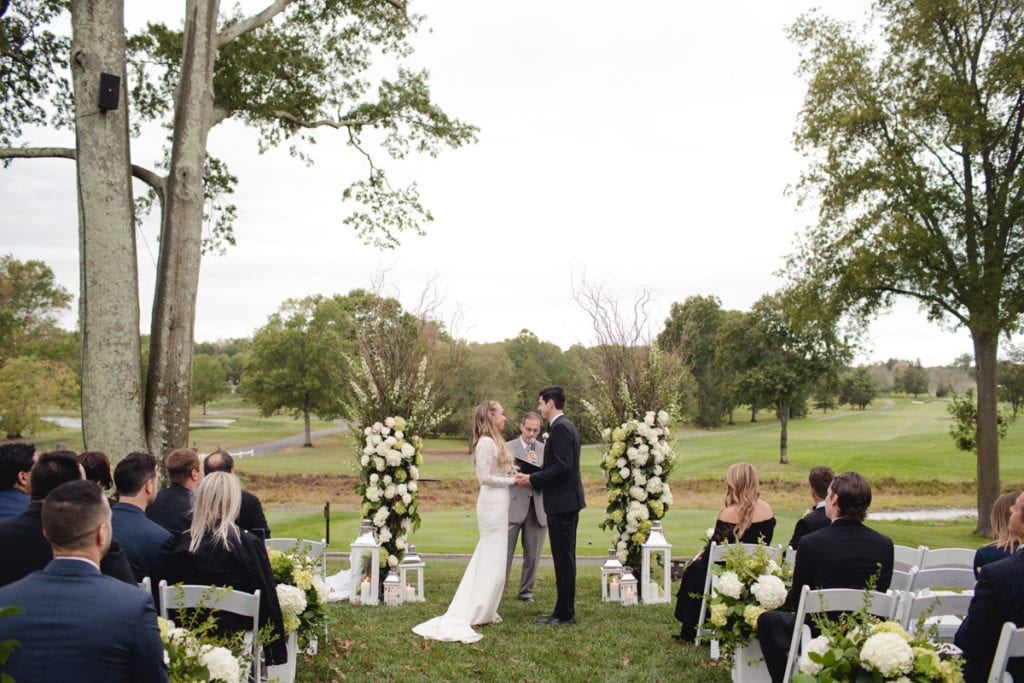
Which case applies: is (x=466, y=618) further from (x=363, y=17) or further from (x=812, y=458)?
(x=812, y=458)

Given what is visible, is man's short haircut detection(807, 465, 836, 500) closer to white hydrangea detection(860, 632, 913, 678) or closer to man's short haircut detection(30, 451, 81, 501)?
white hydrangea detection(860, 632, 913, 678)

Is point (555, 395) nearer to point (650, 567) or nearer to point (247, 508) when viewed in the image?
point (650, 567)

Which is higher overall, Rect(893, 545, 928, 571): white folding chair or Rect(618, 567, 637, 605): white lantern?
Rect(893, 545, 928, 571): white folding chair

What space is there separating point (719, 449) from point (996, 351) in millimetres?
32372

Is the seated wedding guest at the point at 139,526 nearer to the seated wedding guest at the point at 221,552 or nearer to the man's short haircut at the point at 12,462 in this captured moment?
the seated wedding guest at the point at 221,552

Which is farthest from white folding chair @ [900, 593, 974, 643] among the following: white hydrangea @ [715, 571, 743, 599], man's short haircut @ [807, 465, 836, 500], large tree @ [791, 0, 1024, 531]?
large tree @ [791, 0, 1024, 531]

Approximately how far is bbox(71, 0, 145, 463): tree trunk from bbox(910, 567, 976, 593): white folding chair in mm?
8233

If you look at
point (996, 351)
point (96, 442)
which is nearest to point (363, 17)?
point (96, 442)

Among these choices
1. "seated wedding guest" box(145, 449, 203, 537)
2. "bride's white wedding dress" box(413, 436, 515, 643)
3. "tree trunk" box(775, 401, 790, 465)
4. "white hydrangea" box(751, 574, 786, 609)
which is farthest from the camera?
"tree trunk" box(775, 401, 790, 465)

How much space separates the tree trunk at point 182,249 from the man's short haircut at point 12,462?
439 centimetres

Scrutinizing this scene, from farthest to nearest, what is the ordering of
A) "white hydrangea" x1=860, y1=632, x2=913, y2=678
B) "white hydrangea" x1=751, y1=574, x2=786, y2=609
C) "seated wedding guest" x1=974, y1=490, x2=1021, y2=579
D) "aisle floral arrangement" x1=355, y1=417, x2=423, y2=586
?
"aisle floral arrangement" x1=355, y1=417, x2=423, y2=586, "white hydrangea" x1=751, y1=574, x2=786, y2=609, "seated wedding guest" x1=974, y1=490, x2=1021, y2=579, "white hydrangea" x1=860, y1=632, x2=913, y2=678

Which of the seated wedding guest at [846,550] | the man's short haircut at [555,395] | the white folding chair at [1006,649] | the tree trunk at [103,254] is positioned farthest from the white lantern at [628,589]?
the white folding chair at [1006,649]

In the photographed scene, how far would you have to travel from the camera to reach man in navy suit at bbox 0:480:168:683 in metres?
2.94

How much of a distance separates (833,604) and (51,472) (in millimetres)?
4741
